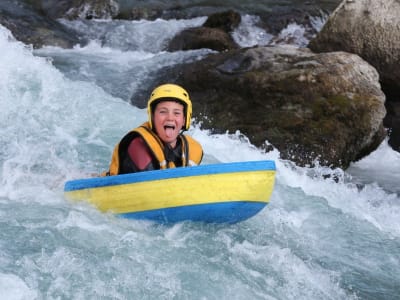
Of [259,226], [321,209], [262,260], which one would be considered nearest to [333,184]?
[321,209]

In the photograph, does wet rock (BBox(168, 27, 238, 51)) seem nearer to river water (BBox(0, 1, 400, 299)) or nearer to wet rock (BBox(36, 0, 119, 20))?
wet rock (BBox(36, 0, 119, 20))

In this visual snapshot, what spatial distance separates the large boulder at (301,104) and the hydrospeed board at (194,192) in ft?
9.62

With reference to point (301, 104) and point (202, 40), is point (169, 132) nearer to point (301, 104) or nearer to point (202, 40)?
point (301, 104)

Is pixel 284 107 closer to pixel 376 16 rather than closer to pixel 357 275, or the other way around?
pixel 376 16

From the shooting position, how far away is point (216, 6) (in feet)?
48.6

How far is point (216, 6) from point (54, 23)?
442 cm

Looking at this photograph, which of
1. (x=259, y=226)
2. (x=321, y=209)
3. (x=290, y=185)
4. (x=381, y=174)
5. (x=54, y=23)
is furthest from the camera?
(x=54, y=23)

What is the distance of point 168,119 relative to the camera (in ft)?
14.8

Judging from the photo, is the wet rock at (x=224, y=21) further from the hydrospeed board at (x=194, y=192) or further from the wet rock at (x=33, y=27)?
the hydrospeed board at (x=194, y=192)

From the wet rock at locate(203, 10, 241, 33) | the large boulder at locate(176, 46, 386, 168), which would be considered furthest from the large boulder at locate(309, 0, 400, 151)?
the wet rock at locate(203, 10, 241, 33)

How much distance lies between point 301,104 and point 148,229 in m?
3.77

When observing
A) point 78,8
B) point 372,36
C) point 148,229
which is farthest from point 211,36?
point 148,229

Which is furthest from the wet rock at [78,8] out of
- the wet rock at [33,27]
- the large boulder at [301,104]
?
the large boulder at [301,104]

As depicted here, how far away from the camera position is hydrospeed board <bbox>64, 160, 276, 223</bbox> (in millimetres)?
4188
